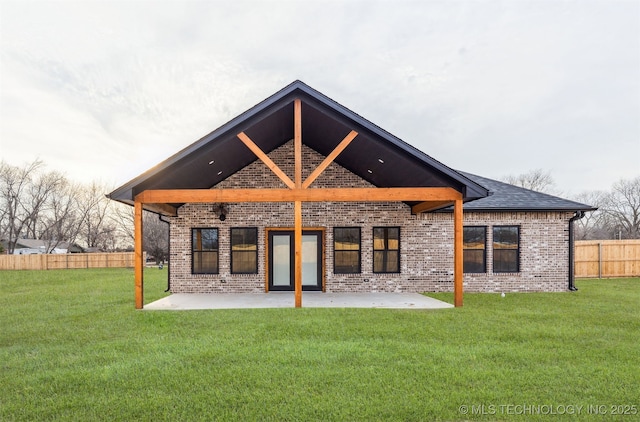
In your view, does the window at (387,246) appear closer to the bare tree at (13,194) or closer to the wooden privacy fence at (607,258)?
the wooden privacy fence at (607,258)

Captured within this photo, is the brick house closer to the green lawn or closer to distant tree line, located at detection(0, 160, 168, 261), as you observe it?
the green lawn

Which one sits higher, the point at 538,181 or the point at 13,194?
the point at 538,181

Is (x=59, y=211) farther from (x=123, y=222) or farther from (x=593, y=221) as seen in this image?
(x=593, y=221)

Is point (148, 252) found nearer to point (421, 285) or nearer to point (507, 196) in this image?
point (421, 285)

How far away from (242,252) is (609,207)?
48600 mm

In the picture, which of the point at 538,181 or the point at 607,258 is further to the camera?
the point at 538,181

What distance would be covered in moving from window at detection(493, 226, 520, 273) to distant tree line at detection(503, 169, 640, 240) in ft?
110

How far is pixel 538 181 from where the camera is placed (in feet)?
147

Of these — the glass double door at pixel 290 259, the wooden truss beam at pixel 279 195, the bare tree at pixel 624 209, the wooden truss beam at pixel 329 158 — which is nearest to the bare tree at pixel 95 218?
the glass double door at pixel 290 259

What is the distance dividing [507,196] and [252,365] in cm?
1131

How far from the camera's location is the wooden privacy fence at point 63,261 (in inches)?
960

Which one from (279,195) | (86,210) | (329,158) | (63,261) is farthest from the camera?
(86,210)

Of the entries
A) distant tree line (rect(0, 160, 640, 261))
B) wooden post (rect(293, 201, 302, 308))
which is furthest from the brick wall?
distant tree line (rect(0, 160, 640, 261))

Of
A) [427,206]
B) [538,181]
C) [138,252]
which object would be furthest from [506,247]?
[538,181]
